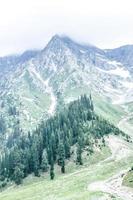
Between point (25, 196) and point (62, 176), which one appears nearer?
point (25, 196)

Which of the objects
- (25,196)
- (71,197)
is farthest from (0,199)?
(71,197)

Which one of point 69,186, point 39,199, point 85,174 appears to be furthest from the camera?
point 85,174

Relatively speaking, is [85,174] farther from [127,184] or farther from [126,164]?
[127,184]

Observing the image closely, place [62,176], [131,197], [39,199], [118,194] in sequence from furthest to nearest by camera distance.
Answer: [62,176] → [39,199] → [118,194] → [131,197]

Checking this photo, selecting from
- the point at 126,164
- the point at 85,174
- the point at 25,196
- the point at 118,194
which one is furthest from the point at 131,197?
the point at 126,164

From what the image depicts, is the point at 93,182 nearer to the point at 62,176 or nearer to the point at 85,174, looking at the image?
the point at 85,174

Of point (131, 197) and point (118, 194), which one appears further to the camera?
point (118, 194)

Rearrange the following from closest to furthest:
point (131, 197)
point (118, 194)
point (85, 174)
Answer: point (131, 197), point (118, 194), point (85, 174)

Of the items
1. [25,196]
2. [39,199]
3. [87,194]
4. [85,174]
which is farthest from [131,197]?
[85,174]

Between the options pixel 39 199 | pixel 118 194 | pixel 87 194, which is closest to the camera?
pixel 118 194
